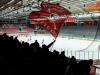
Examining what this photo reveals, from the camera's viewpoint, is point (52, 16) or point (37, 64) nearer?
point (37, 64)

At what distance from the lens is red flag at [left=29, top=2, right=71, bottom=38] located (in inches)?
155

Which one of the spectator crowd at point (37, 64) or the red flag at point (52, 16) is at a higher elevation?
the red flag at point (52, 16)

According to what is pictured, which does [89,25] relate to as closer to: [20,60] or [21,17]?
[21,17]

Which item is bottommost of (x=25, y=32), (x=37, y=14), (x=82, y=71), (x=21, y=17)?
(x=25, y=32)

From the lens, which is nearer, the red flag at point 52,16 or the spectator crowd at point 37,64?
the spectator crowd at point 37,64

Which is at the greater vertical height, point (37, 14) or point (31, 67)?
point (37, 14)

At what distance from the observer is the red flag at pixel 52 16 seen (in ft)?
12.9

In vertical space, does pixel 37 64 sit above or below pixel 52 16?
below

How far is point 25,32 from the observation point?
22.6 meters

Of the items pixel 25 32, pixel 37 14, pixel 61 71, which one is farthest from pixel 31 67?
pixel 25 32

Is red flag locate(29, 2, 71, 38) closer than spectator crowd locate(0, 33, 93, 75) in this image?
No

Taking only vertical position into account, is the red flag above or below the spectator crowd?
above

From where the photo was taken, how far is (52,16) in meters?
4.04

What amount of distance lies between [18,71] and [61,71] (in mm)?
589
